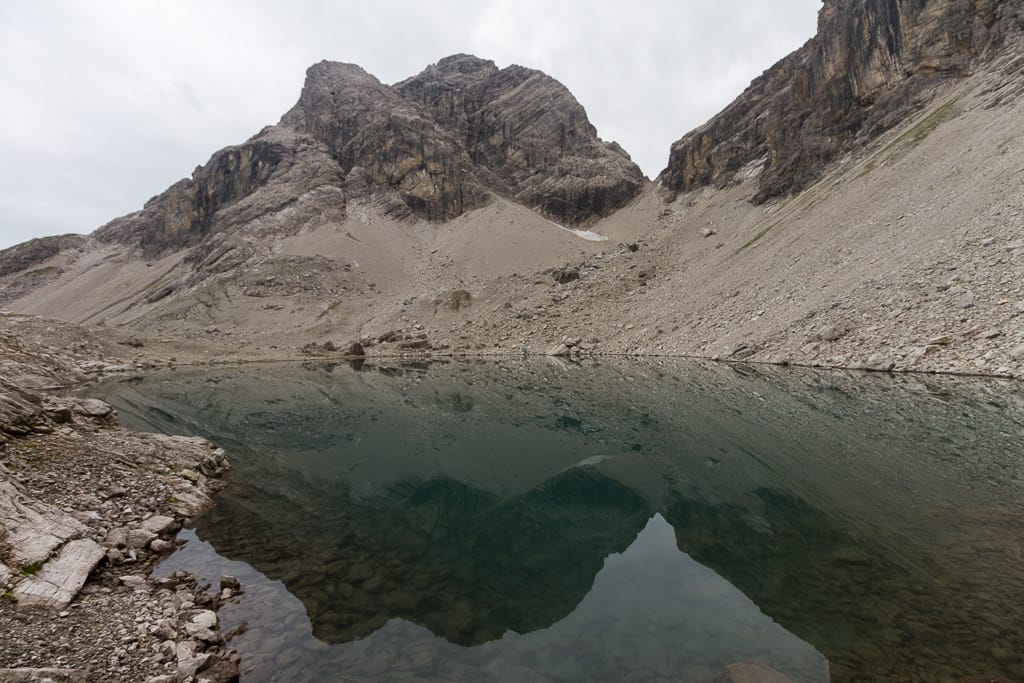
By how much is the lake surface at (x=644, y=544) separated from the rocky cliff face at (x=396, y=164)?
11557cm

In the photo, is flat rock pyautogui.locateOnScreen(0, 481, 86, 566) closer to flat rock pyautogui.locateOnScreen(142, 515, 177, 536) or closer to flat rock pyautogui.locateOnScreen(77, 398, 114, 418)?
flat rock pyautogui.locateOnScreen(142, 515, 177, 536)

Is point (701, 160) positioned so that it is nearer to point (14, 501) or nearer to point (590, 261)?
point (590, 261)

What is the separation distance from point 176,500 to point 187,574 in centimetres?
440

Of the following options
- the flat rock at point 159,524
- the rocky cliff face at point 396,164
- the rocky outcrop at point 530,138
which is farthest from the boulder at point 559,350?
the rocky outcrop at point 530,138

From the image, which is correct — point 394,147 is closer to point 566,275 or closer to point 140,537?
point 566,275

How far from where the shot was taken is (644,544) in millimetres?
10977

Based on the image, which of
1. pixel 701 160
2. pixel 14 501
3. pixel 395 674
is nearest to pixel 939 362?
pixel 395 674

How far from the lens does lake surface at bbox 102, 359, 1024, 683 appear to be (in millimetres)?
6828

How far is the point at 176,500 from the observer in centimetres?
1288

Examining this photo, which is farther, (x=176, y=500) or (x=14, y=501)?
(x=176, y=500)

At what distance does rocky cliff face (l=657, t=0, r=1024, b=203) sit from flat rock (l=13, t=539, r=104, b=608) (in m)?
90.9

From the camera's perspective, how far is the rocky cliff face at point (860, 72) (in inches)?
2484

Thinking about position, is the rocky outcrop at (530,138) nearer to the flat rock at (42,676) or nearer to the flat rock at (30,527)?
the flat rock at (30,527)

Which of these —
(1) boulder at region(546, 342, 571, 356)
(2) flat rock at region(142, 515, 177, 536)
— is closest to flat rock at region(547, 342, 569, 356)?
(1) boulder at region(546, 342, 571, 356)
